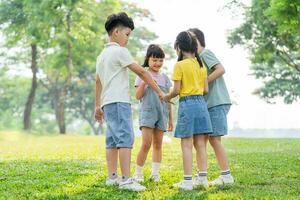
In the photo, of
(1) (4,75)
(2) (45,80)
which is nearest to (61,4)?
(2) (45,80)

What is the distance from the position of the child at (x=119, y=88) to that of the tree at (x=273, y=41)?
516 cm

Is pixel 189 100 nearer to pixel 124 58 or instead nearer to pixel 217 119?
pixel 217 119

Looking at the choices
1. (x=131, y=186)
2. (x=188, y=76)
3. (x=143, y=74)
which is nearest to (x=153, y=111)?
(x=143, y=74)

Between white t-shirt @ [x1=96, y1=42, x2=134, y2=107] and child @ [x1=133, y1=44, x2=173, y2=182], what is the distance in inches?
20.1

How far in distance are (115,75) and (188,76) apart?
765 millimetres

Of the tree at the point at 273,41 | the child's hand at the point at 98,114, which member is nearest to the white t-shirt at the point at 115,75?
the child's hand at the point at 98,114

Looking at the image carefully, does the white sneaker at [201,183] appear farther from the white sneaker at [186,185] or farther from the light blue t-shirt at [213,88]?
the light blue t-shirt at [213,88]

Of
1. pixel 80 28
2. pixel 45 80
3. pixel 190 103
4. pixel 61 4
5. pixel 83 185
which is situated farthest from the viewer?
pixel 45 80

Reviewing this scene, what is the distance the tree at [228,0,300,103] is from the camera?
33.4ft

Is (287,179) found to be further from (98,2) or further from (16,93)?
(16,93)

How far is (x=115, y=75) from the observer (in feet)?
17.6

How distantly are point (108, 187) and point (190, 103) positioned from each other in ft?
4.08

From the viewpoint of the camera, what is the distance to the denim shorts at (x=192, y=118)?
5.29m

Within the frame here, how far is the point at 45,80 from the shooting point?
149 feet
